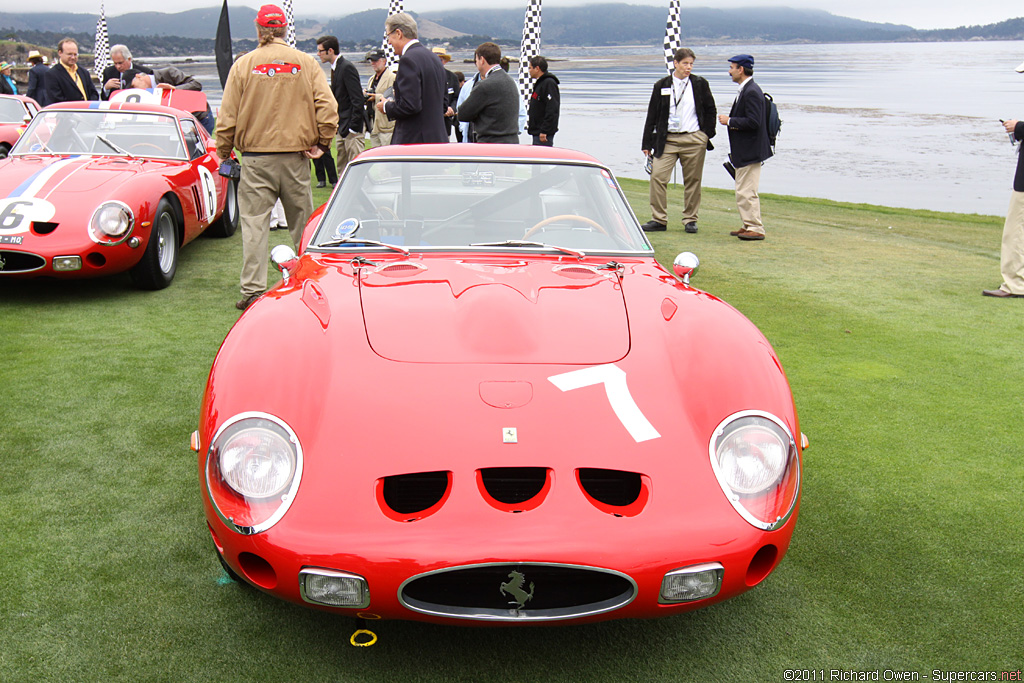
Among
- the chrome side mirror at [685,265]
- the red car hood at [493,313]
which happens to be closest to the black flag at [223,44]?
the chrome side mirror at [685,265]

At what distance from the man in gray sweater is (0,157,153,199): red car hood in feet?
9.23

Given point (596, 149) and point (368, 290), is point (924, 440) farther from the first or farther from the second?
point (596, 149)

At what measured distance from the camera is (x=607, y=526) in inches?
74.9

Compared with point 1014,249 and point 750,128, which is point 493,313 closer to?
point 1014,249

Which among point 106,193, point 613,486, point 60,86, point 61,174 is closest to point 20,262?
point 106,193

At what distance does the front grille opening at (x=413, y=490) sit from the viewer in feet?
6.48

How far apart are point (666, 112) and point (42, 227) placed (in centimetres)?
575

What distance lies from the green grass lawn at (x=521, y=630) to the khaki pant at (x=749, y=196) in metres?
3.08

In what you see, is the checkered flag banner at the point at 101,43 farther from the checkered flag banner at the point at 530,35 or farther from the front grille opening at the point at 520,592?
the front grille opening at the point at 520,592

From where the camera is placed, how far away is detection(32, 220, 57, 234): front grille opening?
5.13 meters

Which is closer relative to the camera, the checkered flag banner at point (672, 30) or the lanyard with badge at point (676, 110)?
the lanyard with badge at point (676, 110)

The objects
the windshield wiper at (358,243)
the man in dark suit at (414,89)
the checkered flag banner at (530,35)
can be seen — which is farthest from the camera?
the checkered flag banner at (530,35)

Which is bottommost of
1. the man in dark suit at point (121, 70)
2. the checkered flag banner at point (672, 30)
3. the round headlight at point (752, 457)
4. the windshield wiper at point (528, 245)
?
the round headlight at point (752, 457)

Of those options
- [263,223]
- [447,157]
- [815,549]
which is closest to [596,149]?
[263,223]
